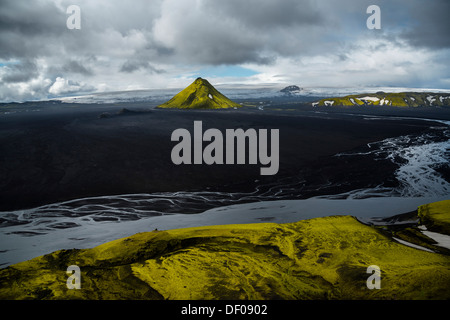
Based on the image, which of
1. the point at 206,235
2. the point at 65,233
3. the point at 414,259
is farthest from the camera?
the point at 65,233

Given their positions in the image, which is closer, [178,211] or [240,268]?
[240,268]

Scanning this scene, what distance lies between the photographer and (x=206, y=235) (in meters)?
15.6

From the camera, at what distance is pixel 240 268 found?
11891 millimetres

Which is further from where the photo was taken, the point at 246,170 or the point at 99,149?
the point at 99,149

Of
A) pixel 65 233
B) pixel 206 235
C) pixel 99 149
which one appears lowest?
pixel 65 233

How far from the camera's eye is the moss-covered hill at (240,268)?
10.0m

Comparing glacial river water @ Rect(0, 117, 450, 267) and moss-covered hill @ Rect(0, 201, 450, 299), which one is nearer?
moss-covered hill @ Rect(0, 201, 450, 299)

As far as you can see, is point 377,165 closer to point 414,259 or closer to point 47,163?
point 414,259

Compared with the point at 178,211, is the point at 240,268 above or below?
above

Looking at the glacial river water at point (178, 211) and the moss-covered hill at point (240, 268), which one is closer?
the moss-covered hill at point (240, 268)

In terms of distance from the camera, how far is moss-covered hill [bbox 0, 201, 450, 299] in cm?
1001

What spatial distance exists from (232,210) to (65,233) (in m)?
13.7

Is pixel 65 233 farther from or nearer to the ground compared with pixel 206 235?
nearer to the ground
